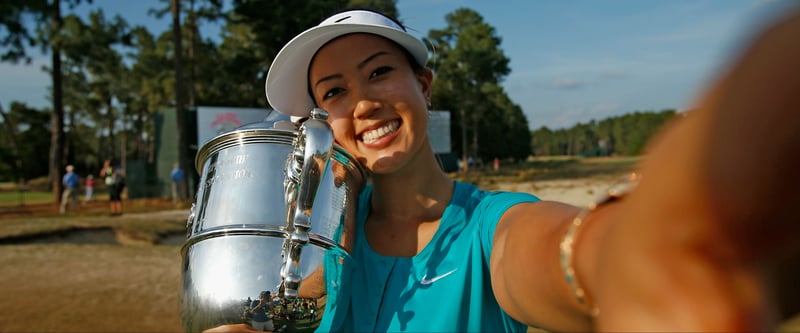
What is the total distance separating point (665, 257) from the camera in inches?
17.1

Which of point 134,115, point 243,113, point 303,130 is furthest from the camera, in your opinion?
point 134,115

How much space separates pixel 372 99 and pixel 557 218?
2.72ft

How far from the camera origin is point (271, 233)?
1455 mm

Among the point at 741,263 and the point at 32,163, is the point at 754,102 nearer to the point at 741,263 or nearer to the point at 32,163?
the point at 741,263

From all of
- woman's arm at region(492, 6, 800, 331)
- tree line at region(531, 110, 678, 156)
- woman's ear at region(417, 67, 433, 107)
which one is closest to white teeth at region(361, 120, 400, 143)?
woman's ear at region(417, 67, 433, 107)

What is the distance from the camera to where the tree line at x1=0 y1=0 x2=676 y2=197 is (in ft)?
66.7

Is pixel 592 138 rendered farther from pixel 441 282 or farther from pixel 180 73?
pixel 441 282

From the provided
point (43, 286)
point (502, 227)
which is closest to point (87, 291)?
point (43, 286)

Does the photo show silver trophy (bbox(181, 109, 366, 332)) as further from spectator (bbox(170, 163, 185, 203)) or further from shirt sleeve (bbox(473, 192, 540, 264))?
spectator (bbox(170, 163, 185, 203))

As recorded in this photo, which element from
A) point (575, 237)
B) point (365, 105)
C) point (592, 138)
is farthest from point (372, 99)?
point (592, 138)

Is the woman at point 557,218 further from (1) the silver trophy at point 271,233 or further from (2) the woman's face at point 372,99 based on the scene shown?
(1) the silver trophy at point 271,233

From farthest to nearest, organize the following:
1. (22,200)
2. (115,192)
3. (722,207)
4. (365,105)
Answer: (22,200), (115,192), (365,105), (722,207)

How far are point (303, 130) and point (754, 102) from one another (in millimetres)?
1182

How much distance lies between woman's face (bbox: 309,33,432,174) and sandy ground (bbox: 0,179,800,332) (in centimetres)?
287
